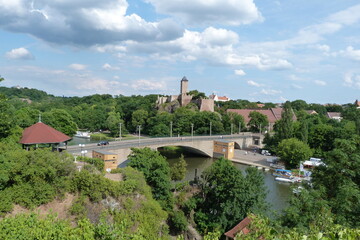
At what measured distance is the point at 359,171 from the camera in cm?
1398

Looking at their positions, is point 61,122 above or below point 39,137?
above

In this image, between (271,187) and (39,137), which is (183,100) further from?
(39,137)

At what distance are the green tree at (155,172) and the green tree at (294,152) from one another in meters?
25.3

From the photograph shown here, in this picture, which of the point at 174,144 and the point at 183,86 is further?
the point at 183,86

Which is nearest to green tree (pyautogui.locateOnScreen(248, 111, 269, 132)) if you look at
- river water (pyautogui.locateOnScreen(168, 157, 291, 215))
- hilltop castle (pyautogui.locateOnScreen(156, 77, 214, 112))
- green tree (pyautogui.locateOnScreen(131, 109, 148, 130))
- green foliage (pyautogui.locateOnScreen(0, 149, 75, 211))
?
hilltop castle (pyautogui.locateOnScreen(156, 77, 214, 112))

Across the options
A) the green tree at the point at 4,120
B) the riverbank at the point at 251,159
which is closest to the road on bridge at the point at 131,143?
the riverbank at the point at 251,159

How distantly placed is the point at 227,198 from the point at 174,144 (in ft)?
82.6

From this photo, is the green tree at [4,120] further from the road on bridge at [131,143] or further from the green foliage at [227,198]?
the green foliage at [227,198]

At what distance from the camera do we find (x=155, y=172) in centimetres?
2202

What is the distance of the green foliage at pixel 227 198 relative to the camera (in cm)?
1908

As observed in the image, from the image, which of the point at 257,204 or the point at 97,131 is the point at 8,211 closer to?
the point at 257,204

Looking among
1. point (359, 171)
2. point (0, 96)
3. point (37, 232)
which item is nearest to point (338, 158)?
point (359, 171)

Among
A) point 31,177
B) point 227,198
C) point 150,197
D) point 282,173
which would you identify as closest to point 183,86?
point 282,173

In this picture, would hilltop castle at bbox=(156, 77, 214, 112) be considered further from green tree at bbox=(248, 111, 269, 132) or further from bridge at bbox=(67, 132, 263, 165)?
bridge at bbox=(67, 132, 263, 165)
